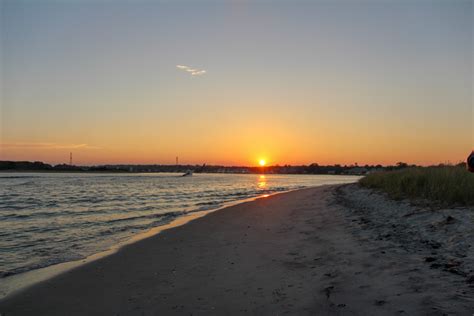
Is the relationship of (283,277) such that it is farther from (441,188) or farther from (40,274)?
(441,188)

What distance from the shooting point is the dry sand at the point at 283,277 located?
4.79 m

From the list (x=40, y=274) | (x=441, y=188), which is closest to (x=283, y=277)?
(x=40, y=274)

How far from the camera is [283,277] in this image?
625 cm

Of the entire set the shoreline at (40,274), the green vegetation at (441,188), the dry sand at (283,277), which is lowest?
the shoreline at (40,274)

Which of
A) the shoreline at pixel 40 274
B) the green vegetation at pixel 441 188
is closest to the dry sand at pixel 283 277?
the shoreline at pixel 40 274

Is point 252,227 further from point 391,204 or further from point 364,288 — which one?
point 364,288

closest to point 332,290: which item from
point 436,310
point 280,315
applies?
point 280,315

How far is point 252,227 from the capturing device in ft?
42.2

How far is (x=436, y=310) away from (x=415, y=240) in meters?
4.33

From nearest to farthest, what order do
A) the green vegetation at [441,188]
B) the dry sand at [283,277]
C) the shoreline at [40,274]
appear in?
the dry sand at [283,277]
the shoreline at [40,274]
the green vegetation at [441,188]

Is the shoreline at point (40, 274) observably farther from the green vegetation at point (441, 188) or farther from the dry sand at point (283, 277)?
the green vegetation at point (441, 188)

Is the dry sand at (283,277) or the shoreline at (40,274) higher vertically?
the dry sand at (283,277)

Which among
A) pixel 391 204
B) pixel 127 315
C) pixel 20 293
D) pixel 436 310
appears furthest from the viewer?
pixel 391 204

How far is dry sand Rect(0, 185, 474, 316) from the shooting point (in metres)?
4.79
